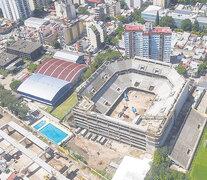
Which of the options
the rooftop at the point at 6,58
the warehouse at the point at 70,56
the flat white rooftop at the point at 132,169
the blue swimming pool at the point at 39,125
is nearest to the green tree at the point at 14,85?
the rooftop at the point at 6,58

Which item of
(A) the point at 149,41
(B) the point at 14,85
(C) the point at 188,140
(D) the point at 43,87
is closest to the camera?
(C) the point at 188,140

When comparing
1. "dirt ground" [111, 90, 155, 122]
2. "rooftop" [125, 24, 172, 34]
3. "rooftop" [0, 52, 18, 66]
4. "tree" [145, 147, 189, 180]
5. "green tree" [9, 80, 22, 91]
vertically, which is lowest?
"dirt ground" [111, 90, 155, 122]

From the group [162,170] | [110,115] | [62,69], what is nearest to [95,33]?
[62,69]

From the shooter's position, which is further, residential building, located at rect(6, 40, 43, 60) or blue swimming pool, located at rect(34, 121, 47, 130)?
residential building, located at rect(6, 40, 43, 60)

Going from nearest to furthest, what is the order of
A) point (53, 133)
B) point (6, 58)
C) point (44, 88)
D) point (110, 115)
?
point (53, 133), point (110, 115), point (44, 88), point (6, 58)

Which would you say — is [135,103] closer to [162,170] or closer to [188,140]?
[188,140]

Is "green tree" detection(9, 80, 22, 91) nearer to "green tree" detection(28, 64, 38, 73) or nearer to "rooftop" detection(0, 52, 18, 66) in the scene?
"green tree" detection(28, 64, 38, 73)

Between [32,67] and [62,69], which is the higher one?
[62,69]

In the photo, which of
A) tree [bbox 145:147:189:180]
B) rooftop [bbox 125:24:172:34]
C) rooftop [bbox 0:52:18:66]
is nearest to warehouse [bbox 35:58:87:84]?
rooftop [bbox 0:52:18:66]
